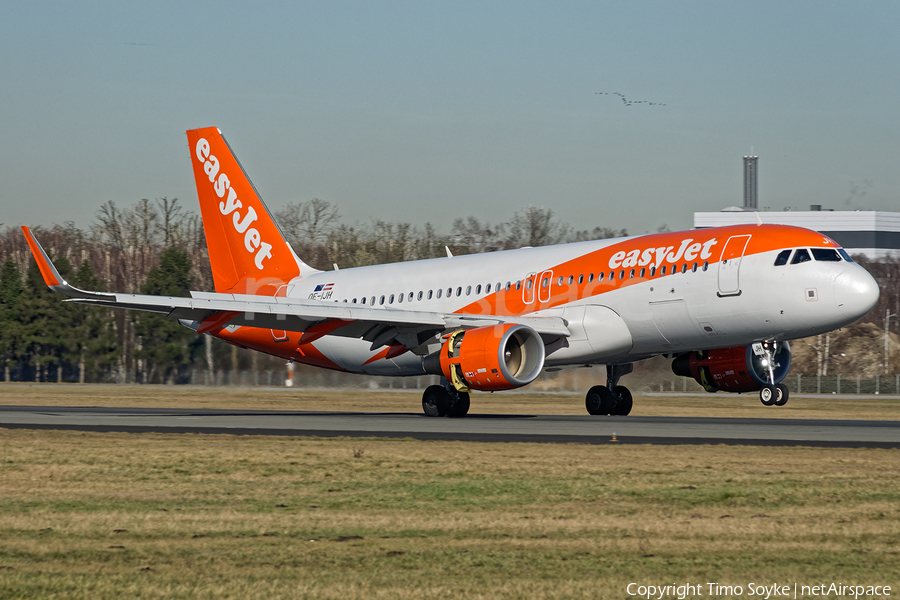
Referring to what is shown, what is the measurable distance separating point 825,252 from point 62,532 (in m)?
19.3

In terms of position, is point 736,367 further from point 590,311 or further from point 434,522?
point 434,522

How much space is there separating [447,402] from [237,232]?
11.4 meters

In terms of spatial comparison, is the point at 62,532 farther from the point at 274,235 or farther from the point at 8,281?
the point at 8,281

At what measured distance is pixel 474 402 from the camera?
124 ft

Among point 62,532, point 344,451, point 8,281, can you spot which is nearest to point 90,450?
point 344,451

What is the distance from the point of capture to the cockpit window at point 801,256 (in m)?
24.4

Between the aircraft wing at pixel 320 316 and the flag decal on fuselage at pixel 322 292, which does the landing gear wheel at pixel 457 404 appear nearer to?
the aircraft wing at pixel 320 316

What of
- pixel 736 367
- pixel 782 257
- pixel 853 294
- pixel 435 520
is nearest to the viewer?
pixel 435 520

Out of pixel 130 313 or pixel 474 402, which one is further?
pixel 130 313

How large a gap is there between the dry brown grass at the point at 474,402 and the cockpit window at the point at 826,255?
8431 mm

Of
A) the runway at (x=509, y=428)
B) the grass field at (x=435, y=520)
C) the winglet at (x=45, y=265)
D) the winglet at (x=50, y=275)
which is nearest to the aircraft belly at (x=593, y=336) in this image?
the runway at (x=509, y=428)

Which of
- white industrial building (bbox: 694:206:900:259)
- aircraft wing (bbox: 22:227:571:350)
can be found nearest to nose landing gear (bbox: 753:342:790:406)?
aircraft wing (bbox: 22:227:571:350)

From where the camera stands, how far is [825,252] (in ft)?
80.4

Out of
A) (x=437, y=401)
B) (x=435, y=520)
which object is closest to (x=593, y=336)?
(x=437, y=401)
